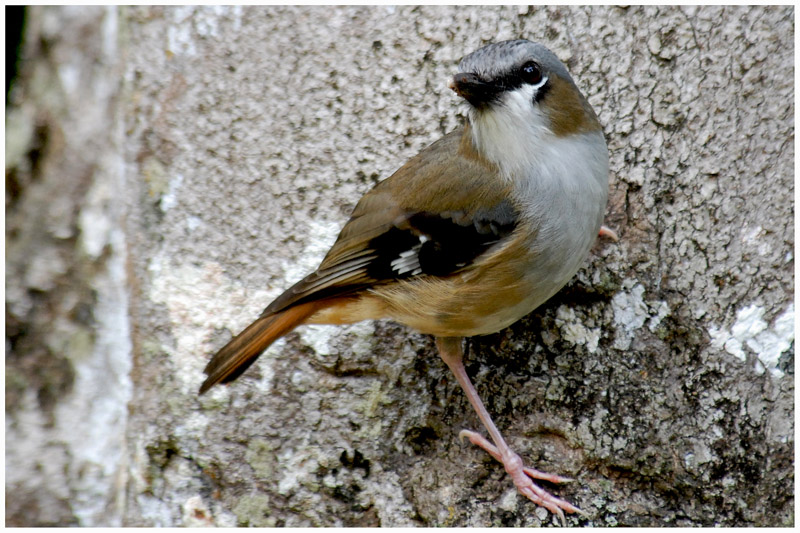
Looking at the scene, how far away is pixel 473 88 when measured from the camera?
2.51 meters

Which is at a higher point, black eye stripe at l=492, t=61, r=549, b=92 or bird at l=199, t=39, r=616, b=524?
black eye stripe at l=492, t=61, r=549, b=92

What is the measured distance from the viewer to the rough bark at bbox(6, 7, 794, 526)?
268 cm

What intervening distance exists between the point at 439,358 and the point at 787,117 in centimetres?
165

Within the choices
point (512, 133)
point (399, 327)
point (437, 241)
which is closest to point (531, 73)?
point (512, 133)

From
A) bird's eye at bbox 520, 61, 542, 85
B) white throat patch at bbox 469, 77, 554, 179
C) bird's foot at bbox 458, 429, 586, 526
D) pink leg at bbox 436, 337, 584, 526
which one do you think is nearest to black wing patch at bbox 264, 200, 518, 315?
white throat patch at bbox 469, 77, 554, 179

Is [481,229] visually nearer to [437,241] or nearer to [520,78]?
[437,241]

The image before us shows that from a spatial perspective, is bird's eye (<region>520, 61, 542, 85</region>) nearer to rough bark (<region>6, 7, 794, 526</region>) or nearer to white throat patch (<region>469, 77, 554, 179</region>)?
white throat patch (<region>469, 77, 554, 179</region>)

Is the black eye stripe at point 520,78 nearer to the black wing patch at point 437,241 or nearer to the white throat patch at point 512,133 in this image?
the white throat patch at point 512,133

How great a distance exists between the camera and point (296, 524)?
2928mm

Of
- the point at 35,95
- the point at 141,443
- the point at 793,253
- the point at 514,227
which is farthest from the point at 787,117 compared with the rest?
the point at 35,95

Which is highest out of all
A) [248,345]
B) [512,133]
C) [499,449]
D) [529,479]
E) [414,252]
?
[512,133]

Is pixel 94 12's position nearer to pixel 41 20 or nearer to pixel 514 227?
pixel 41 20

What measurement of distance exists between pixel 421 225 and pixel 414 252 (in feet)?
0.40

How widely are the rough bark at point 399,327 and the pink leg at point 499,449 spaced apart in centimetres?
6
